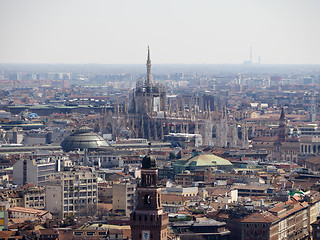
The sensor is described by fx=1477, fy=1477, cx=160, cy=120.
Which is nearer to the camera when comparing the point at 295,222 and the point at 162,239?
the point at 162,239

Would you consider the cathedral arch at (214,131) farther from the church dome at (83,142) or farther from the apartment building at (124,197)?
the apartment building at (124,197)

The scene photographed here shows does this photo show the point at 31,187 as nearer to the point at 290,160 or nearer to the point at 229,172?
the point at 229,172

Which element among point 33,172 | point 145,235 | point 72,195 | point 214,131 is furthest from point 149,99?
point 145,235

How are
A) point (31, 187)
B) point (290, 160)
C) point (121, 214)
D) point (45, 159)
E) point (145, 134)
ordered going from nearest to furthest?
point (121, 214) → point (31, 187) → point (45, 159) → point (290, 160) → point (145, 134)

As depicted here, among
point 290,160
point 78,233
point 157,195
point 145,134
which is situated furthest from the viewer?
point 145,134

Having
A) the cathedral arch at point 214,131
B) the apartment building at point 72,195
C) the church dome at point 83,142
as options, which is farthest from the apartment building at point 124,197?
the cathedral arch at point 214,131

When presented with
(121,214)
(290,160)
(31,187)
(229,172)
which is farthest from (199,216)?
(290,160)
